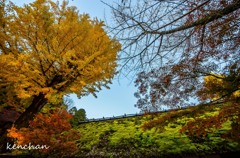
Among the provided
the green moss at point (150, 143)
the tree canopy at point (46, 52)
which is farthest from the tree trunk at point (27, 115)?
the green moss at point (150, 143)

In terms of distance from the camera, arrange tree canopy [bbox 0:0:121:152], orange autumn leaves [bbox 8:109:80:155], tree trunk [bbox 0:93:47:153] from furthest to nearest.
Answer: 1. tree trunk [bbox 0:93:47:153]
2. orange autumn leaves [bbox 8:109:80:155]
3. tree canopy [bbox 0:0:121:152]

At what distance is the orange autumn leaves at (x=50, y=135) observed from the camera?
24.9 feet

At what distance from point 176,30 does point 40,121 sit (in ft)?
21.4

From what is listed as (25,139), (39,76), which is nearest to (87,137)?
(25,139)

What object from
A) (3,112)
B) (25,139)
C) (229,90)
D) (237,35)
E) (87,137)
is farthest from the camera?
(3,112)

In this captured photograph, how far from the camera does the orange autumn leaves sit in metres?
7.59

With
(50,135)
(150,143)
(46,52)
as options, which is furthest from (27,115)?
(150,143)

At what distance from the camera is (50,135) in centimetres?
814

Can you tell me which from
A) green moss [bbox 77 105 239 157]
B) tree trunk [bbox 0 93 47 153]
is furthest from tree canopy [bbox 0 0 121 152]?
green moss [bbox 77 105 239 157]

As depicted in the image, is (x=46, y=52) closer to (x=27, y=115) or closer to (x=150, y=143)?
(x=27, y=115)

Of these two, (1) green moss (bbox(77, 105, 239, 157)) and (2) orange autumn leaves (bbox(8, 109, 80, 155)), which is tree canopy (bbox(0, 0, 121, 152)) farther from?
(1) green moss (bbox(77, 105, 239, 157))

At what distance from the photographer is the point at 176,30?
416 centimetres

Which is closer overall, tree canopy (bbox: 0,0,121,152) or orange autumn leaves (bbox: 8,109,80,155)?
tree canopy (bbox: 0,0,121,152)

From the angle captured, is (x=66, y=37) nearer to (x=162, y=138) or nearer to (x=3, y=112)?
(x=162, y=138)
